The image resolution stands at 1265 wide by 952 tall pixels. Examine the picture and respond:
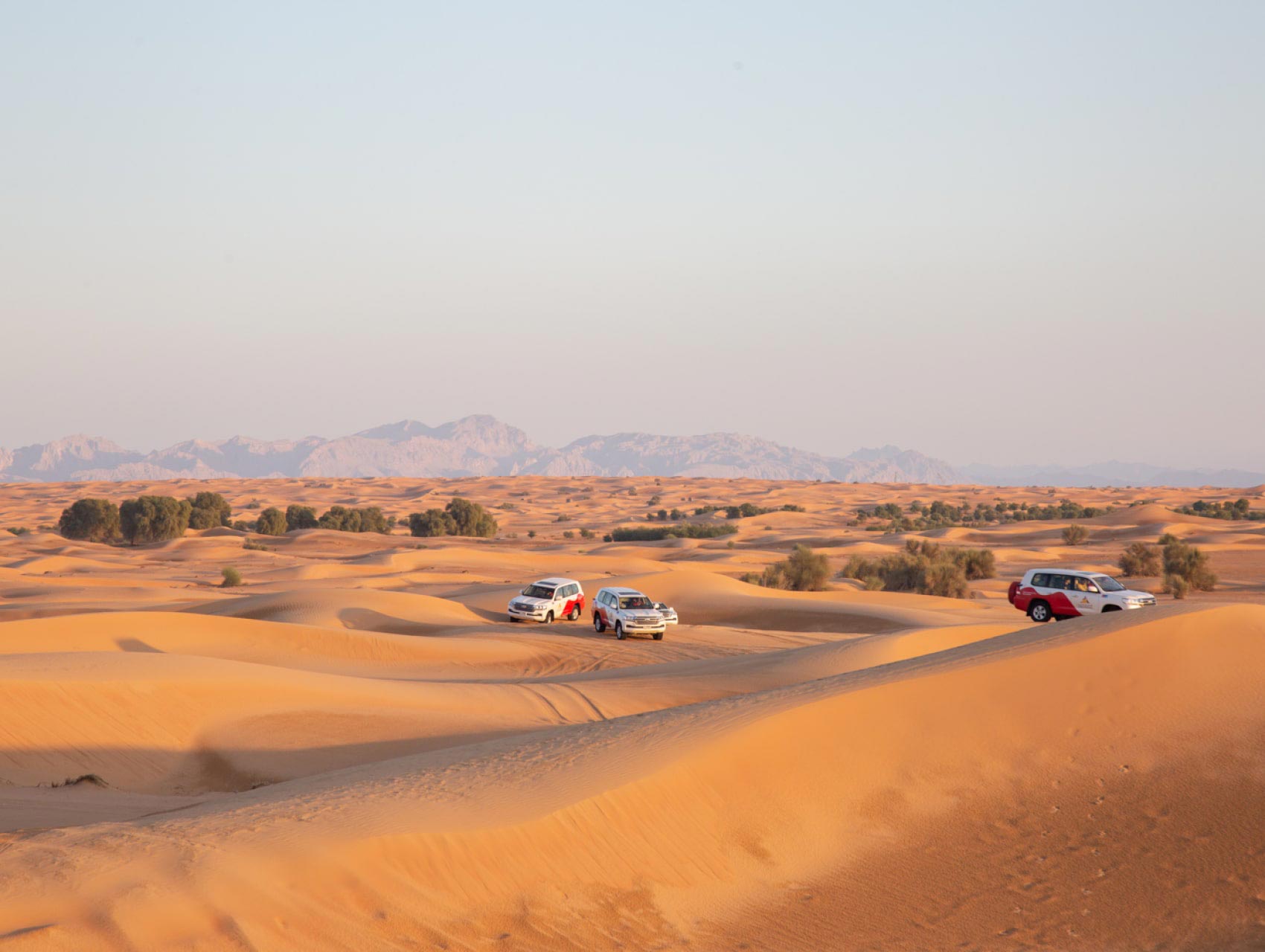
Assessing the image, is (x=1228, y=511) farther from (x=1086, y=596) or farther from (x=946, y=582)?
(x=1086, y=596)

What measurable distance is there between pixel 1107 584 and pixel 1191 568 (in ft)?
42.5

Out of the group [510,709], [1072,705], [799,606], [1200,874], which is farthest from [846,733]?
[799,606]

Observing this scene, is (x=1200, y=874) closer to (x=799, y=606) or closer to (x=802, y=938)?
(x=802, y=938)

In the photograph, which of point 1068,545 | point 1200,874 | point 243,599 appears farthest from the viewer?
point 1068,545

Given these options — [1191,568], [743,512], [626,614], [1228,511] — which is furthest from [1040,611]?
[1228,511]

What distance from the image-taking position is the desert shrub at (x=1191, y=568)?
117 feet

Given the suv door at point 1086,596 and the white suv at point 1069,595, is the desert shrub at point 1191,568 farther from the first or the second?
the suv door at point 1086,596

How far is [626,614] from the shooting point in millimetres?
26641

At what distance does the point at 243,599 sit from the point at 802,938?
25623 millimetres

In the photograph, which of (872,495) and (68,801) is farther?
(872,495)

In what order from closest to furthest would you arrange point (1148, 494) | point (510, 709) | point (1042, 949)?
point (1042, 949)
point (510, 709)
point (1148, 494)

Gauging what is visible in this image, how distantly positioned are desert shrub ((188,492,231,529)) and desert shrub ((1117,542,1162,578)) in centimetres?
4777

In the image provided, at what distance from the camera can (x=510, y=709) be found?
17.2 m

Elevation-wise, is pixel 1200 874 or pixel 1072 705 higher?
pixel 1072 705
